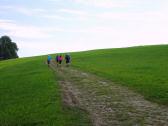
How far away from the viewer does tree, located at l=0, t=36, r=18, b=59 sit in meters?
134

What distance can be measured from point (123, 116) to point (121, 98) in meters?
4.56

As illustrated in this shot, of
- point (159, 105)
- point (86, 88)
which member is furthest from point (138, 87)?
point (159, 105)

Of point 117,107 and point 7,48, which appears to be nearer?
point 117,107

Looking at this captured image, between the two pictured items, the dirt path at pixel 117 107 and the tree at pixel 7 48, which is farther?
the tree at pixel 7 48

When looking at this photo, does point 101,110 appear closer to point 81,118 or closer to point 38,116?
point 81,118

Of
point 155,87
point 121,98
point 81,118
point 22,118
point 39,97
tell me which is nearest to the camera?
point 81,118

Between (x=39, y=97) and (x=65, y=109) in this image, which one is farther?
(x=39, y=97)

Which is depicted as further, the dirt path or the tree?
the tree

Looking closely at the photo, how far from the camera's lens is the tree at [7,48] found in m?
134

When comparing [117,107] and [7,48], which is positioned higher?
[7,48]

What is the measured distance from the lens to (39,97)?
66.7ft

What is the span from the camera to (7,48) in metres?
136

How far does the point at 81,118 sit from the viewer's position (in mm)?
13758

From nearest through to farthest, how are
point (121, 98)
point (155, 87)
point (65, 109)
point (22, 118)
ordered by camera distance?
point (22, 118) < point (65, 109) < point (121, 98) < point (155, 87)
